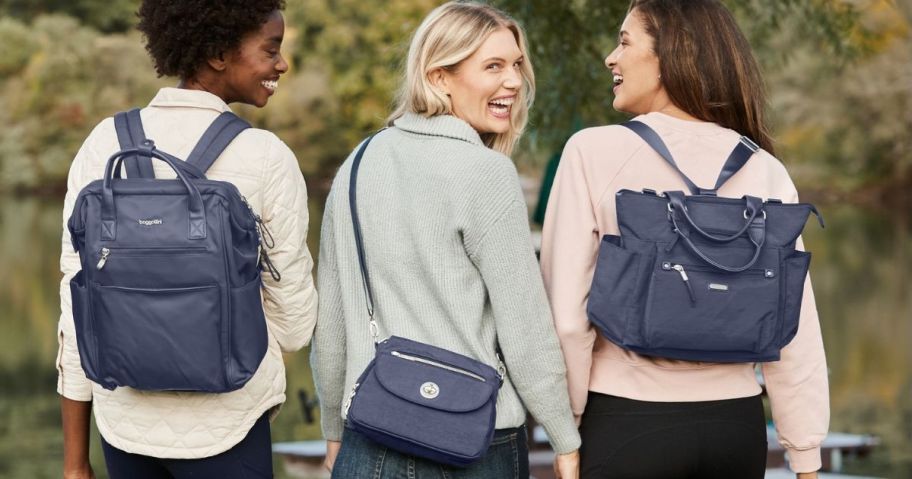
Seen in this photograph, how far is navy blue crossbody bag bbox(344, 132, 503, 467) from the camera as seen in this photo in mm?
2348

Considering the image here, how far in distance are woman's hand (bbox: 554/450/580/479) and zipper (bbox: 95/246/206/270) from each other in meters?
0.83

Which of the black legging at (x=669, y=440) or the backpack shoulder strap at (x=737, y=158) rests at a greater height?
the backpack shoulder strap at (x=737, y=158)

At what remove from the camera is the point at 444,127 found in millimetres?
2496

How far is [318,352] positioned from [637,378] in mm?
673

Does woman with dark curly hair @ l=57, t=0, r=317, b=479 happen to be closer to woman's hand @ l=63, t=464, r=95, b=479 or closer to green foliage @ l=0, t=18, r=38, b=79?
woman's hand @ l=63, t=464, r=95, b=479

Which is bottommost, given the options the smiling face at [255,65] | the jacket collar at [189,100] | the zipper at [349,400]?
the zipper at [349,400]

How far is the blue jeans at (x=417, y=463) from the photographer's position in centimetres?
242

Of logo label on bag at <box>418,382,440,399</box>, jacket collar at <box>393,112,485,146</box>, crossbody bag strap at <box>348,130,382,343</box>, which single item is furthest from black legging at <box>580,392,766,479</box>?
jacket collar at <box>393,112,485,146</box>

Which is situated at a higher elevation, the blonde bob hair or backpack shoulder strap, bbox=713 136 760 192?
the blonde bob hair

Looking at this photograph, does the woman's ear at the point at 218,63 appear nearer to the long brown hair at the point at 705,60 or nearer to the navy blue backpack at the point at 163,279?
the navy blue backpack at the point at 163,279

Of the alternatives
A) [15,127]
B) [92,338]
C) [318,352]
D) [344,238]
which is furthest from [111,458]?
[15,127]

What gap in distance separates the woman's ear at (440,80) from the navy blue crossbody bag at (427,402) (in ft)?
1.69

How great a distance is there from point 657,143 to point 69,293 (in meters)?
1.20

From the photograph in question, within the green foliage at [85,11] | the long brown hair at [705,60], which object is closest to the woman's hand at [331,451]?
the long brown hair at [705,60]
